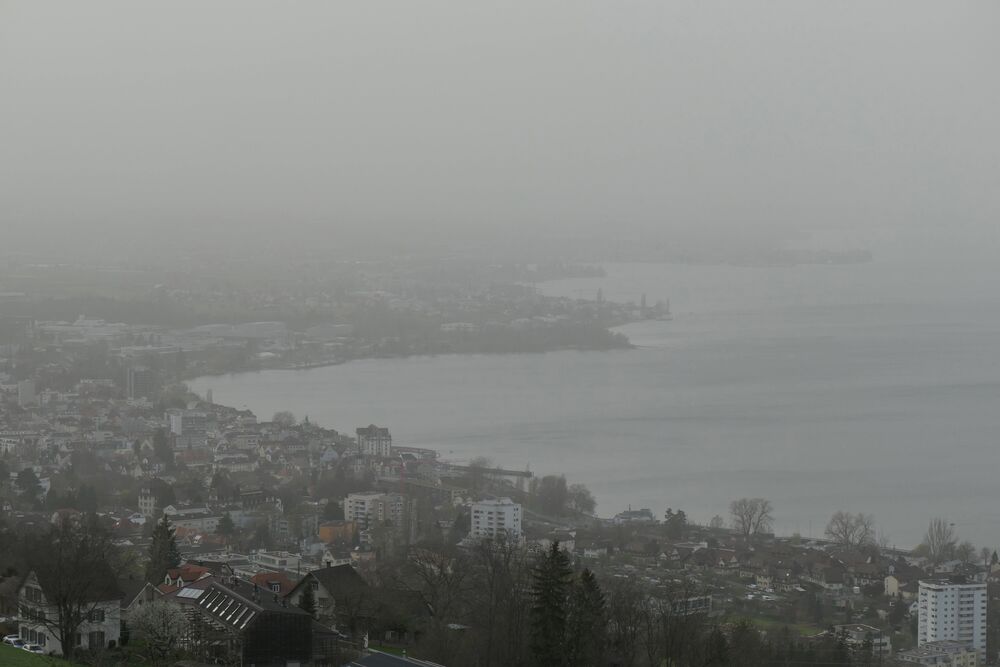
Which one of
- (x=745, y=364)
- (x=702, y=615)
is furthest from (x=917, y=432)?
(x=702, y=615)

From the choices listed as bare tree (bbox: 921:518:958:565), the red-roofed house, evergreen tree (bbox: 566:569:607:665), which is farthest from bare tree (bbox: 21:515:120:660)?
bare tree (bbox: 921:518:958:565)

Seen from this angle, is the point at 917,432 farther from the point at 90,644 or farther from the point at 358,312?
the point at 90,644

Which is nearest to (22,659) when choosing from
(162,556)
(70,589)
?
(70,589)

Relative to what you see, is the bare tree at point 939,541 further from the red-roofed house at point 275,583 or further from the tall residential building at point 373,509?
the red-roofed house at point 275,583

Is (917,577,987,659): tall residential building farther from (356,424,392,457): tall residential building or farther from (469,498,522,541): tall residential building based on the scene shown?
(356,424,392,457): tall residential building

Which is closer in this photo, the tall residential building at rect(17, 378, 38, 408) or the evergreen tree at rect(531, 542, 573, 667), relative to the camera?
the evergreen tree at rect(531, 542, 573, 667)

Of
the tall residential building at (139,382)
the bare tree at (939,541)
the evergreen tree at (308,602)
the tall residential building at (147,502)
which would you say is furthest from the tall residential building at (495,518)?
the tall residential building at (139,382)

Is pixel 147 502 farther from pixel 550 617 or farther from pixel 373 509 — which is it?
pixel 550 617

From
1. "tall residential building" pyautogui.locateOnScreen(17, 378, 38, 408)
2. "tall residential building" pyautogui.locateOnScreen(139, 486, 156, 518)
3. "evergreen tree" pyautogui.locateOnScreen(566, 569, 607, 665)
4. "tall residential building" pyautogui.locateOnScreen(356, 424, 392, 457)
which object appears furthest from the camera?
"tall residential building" pyautogui.locateOnScreen(17, 378, 38, 408)
